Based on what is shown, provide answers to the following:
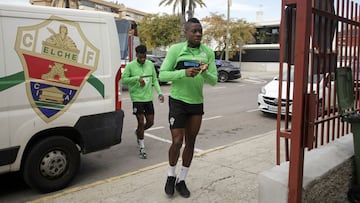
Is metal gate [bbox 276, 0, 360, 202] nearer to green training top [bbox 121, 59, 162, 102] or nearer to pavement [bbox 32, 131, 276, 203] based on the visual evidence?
pavement [bbox 32, 131, 276, 203]

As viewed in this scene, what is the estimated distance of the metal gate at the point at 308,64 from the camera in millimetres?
2758

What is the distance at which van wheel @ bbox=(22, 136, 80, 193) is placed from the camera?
438cm

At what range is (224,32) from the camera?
40.1 m

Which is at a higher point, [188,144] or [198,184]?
[188,144]

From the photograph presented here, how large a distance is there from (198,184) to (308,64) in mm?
2205

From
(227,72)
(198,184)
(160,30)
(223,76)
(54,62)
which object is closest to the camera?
(54,62)

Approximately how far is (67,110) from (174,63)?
5.07 ft

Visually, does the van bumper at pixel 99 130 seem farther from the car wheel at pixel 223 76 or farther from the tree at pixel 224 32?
the tree at pixel 224 32

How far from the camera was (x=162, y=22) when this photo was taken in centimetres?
4428

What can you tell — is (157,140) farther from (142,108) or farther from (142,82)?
(142,82)

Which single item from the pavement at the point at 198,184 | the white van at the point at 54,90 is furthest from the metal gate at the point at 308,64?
the white van at the point at 54,90

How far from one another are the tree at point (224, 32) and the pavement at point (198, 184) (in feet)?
116

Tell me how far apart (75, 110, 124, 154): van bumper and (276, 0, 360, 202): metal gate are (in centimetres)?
254

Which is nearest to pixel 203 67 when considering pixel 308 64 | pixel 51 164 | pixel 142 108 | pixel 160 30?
pixel 308 64
